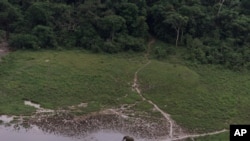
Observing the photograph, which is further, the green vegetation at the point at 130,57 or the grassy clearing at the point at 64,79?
the green vegetation at the point at 130,57

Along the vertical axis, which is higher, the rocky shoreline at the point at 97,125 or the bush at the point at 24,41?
the bush at the point at 24,41

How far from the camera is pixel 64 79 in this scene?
114 feet

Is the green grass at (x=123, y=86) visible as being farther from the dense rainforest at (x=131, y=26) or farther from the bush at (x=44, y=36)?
the dense rainforest at (x=131, y=26)

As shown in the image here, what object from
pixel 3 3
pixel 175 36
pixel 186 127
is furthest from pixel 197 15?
pixel 3 3

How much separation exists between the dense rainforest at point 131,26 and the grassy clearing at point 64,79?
1.77m

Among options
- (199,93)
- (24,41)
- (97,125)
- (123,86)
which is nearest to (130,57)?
(123,86)

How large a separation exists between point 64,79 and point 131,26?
1059cm

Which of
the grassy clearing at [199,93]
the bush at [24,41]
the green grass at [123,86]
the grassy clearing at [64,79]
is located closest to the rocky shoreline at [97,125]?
the green grass at [123,86]

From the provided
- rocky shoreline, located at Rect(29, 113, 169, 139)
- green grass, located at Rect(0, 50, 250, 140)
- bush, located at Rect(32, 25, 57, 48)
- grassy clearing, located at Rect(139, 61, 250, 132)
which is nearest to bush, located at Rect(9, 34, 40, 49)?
bush, located at Rect(32, 25, 57, 48)

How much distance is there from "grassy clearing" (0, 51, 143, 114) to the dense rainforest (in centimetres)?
177

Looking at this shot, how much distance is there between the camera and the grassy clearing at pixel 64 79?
32.2 m

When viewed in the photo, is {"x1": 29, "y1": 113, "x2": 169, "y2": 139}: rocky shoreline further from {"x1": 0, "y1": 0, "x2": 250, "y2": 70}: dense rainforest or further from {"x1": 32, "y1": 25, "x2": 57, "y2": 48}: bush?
{"x1": 32, "y1": 25, "x2": 57, "y2": 48}: bush

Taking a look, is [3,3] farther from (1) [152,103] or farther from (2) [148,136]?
(2) [148,136]

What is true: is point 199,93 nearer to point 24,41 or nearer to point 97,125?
point 97,125
